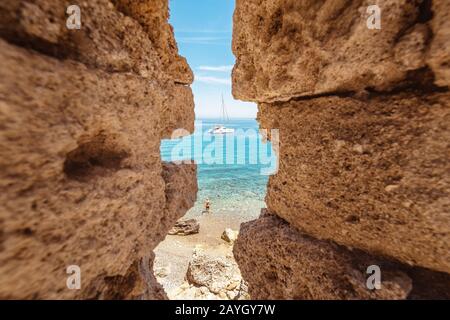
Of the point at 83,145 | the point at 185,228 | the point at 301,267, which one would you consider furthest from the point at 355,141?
Answer: the point at 185,228

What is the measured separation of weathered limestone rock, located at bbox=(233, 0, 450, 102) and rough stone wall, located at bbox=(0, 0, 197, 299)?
0.63m

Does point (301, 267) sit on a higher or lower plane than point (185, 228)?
higher

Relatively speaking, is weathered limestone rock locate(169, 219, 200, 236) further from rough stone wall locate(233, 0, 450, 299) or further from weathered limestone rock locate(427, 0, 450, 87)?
weathered limestone rock locate(427, 0, 450, 87)

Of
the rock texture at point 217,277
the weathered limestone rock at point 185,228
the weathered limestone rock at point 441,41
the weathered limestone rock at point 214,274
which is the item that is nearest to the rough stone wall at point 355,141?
the weathered limestone rock at point 441,41

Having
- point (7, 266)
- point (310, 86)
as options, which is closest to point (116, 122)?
point (7, 266)

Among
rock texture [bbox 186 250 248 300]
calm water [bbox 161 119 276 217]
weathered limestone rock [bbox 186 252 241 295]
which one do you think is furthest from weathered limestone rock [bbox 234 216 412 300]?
calm water [bbox 161 119 276 217]

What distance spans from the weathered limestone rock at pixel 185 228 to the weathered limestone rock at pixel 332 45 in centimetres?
1098

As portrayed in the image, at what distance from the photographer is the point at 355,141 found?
4.16ft

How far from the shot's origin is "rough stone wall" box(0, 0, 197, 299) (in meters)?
0.77

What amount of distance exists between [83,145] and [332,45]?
134 cm

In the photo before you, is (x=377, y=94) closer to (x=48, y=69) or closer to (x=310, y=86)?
(x=310, y=86)

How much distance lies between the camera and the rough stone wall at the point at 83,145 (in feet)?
2.53

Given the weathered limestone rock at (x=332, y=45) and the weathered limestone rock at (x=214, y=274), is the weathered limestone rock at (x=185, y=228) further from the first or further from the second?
the weathered limestone rock at (x=332, y=45)

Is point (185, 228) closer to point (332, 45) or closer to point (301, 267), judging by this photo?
point (301, 267)
